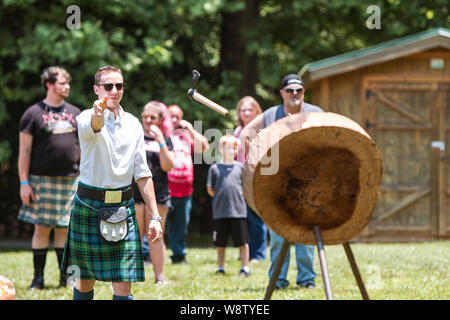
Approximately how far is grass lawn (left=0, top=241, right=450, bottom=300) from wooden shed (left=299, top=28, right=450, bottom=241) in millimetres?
2313

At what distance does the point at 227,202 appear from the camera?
819cm

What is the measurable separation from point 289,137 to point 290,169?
0.25 m

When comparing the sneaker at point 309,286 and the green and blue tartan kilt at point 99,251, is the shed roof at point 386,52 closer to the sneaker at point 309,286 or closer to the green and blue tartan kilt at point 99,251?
the sneaker at point 309,286

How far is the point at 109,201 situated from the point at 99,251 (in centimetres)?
34

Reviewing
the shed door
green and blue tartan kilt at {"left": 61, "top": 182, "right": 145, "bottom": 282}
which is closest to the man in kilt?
green and blue tartan kilt at {"left": 61, "top": 182, "right": 145, "bottom": 282}

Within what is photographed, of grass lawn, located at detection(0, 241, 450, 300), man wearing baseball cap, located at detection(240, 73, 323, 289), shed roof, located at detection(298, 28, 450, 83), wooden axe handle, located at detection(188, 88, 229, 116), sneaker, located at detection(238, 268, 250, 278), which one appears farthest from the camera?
shed roof, located at detection(298, 28, 450, 83)

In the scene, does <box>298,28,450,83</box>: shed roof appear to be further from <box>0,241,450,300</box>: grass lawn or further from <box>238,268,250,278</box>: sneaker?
<box>238,268,250,278</box>: sneaker

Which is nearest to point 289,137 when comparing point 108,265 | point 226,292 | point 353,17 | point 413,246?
point 108,265

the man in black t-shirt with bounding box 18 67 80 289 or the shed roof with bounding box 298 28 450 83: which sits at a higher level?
the shed roof with bounding box 298 28 450 83

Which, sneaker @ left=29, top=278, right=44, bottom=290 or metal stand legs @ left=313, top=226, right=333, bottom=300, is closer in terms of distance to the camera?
metal stand legs @ left=313, top=226, right=333, bottom=300

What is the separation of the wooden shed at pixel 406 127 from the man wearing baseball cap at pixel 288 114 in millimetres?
5615

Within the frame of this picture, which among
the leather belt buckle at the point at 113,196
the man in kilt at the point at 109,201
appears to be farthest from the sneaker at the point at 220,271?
the leather belt buckle at the point at 113,196

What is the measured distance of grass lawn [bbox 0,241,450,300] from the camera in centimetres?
605
